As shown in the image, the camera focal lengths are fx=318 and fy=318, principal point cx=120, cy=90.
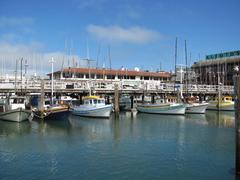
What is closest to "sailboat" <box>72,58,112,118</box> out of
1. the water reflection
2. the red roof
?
the water reflection

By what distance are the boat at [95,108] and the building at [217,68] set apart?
62.2m

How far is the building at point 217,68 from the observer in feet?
347

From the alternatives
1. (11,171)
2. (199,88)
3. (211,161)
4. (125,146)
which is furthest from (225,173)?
(199,88)

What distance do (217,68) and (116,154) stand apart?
94120mm

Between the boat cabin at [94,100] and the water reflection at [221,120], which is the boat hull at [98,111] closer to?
the boat cabin at [94,100]

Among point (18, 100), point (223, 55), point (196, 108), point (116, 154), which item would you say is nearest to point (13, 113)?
point (18, 100)

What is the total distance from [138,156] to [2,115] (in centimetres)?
2678

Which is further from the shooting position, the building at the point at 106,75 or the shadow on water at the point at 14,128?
the building at the point at 106,75

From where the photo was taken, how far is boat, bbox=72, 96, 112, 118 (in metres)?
49.2

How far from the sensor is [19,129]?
1452 inches

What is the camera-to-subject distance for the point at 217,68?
110375 mm

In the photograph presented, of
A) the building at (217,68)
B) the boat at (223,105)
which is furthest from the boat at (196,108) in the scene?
the building at (217,68)

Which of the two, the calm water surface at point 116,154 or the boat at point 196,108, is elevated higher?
the boat at point 196,108

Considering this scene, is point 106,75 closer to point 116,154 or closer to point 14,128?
point 14,128
